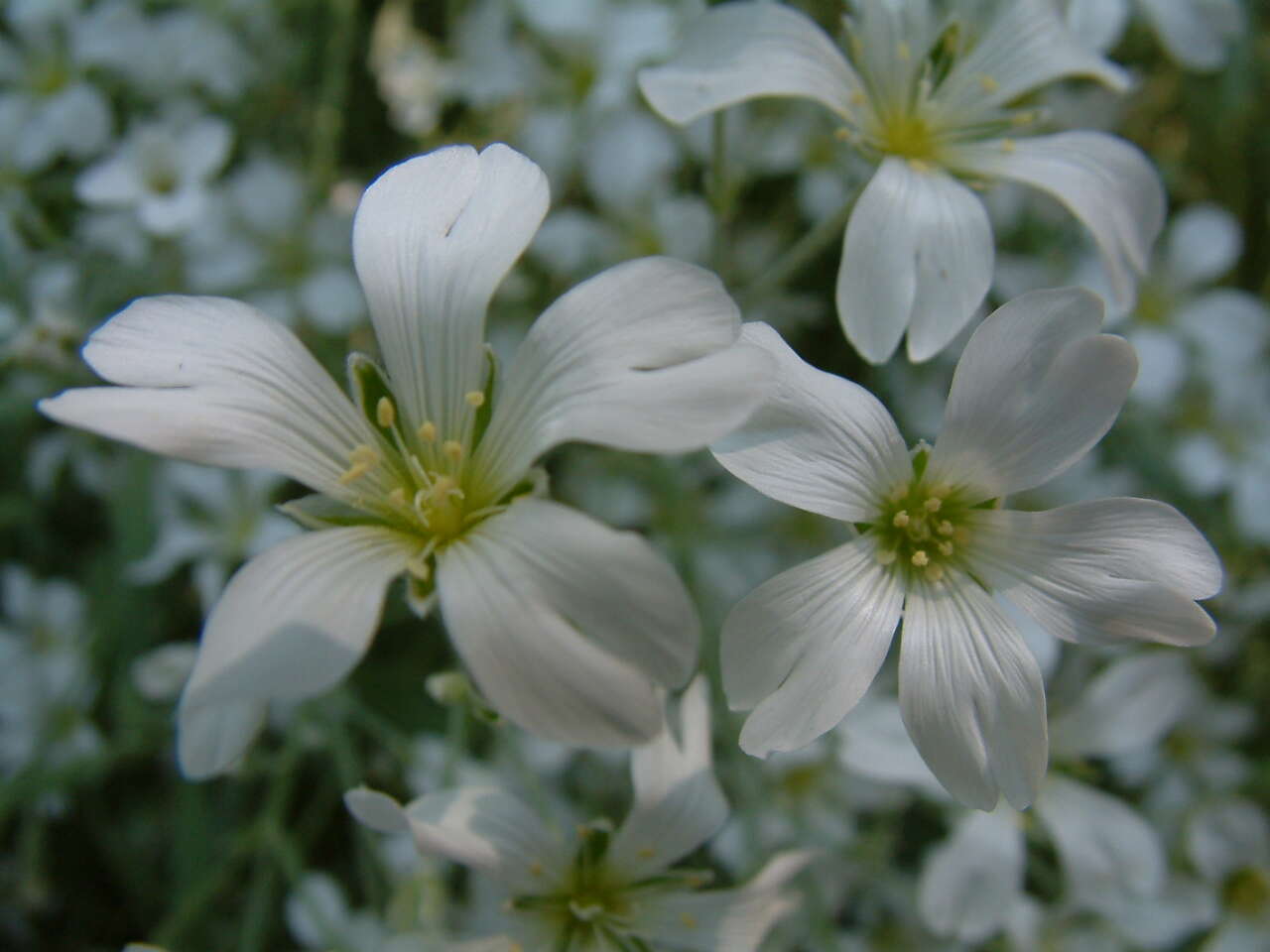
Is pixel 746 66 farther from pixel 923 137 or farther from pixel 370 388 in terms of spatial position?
pixel 370 388

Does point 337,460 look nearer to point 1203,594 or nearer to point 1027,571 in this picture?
point 1027,571

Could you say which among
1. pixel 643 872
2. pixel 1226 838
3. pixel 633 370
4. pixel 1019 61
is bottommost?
pixel 1226 838

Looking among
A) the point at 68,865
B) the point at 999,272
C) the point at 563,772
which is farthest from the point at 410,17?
the point at 68,865

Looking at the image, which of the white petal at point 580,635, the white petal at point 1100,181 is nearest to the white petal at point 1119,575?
the white petal at point 1100,181

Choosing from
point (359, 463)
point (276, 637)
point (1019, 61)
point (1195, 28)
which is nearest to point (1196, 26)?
point (1195, 28)

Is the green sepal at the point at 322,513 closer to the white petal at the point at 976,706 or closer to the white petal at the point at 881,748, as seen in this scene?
the white petal at the point at 976,706

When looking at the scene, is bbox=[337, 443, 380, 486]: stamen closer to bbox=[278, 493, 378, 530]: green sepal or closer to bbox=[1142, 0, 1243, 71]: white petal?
bbox=[278, 493, 378, 530]: green sepal

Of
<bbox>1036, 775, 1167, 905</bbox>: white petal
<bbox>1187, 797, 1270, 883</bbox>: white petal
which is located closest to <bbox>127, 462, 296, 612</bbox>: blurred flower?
<bbox>1036, 775, 1167, 905</bbox>: white petal
